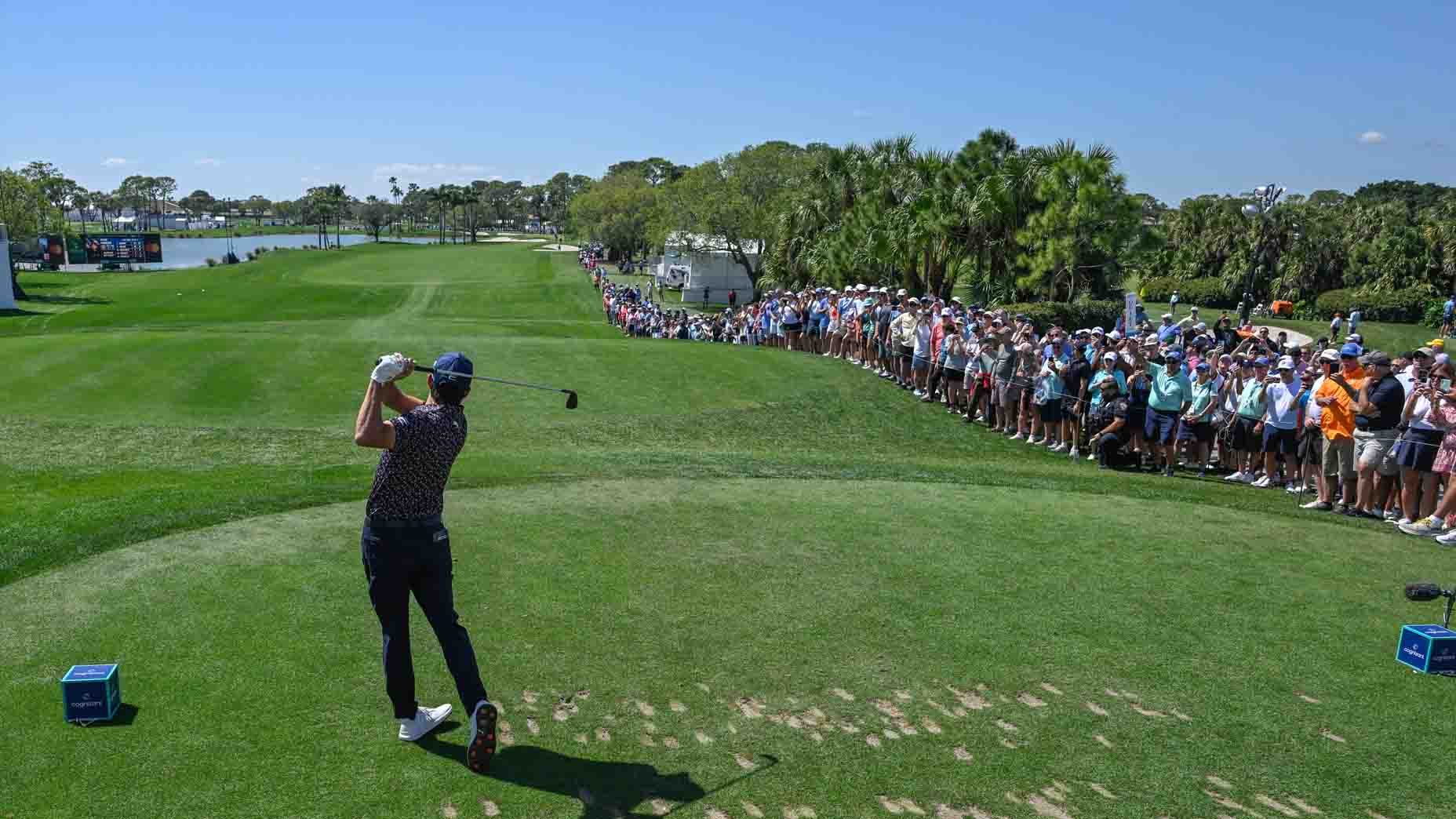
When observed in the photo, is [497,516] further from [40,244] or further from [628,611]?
[40,244]

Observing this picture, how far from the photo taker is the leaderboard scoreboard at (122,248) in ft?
308

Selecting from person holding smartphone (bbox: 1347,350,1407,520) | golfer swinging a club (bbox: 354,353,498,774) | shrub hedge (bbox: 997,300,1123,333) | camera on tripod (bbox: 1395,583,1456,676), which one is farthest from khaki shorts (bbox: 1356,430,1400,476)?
shrub hedge (bbox: 997,300,1123,333)

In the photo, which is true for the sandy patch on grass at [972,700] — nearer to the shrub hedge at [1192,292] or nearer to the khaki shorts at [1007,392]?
the khaki shorts at [1007,392]

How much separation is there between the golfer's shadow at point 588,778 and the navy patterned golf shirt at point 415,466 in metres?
1.36

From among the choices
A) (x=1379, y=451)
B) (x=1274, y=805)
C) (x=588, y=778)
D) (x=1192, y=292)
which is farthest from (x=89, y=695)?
(x=1192, y=292)

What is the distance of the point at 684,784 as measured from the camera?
18.3 ft

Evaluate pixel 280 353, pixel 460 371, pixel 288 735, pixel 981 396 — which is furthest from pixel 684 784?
pixel 280 353

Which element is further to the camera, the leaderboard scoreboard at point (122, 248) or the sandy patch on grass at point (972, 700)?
the leaderboard scoreboard at point (122, 248)

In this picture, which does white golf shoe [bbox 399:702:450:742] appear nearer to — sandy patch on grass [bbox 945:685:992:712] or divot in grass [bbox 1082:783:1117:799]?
sandy patch on grass [bbox 945:685:992:712]

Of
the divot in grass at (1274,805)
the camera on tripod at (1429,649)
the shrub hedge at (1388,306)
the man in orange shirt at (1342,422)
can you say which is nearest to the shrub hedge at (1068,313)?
the man in orange shirt at (1342,422)

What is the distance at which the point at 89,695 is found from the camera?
5828 millimetres

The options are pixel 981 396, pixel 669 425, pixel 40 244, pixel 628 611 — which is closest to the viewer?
pixel 628 611

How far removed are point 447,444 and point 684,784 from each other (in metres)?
2.30

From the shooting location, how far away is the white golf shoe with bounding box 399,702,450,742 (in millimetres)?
5953
